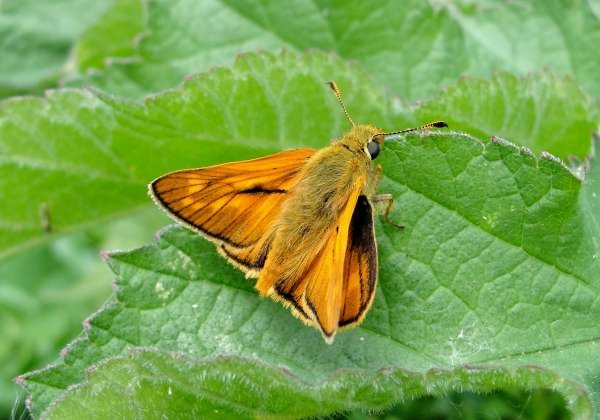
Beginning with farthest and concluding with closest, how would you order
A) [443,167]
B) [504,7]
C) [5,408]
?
1. [5,408]
2. [504,7]
3. [443,167]

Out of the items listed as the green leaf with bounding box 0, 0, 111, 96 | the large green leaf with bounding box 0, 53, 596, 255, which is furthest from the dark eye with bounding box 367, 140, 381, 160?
the green leaf with bounding box 0, 0, 111, 96

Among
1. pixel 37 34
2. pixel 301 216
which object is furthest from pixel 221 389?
pixel 37 34

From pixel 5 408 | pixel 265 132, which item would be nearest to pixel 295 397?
pixel 265 132

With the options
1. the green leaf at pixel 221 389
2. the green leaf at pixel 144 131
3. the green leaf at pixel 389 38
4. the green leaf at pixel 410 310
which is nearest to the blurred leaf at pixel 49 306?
the green leaf at pixel 144 131

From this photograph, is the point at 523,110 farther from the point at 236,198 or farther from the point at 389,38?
the point at 236,198

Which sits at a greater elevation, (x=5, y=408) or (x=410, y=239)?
(x=410, y=239)

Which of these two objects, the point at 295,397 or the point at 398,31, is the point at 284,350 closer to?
the point at 295,397

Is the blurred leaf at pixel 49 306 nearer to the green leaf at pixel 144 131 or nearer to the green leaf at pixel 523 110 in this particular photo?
the green leaf at pixel 144 131
